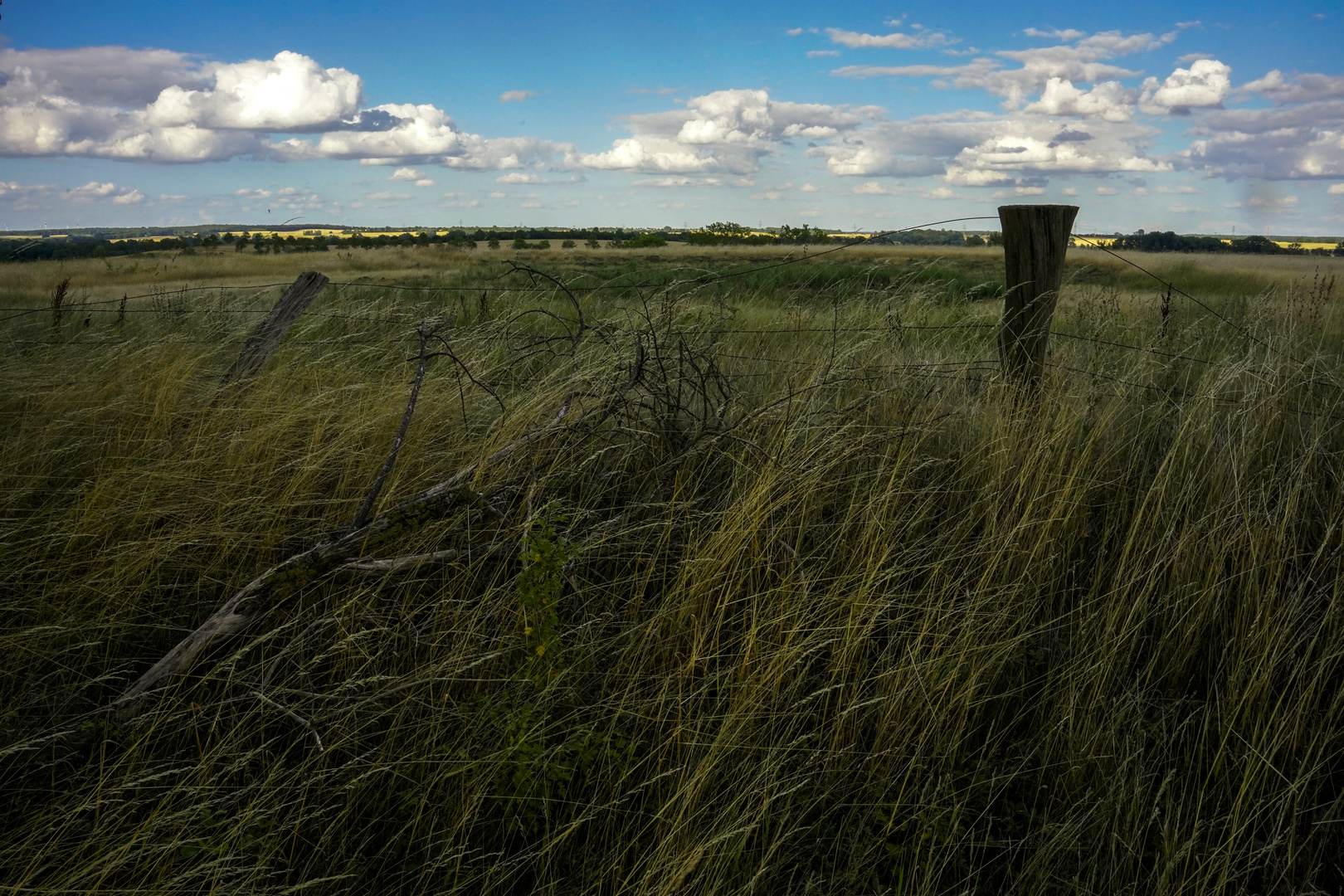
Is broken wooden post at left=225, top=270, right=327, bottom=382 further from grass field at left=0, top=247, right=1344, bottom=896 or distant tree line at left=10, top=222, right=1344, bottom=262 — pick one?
distant tree line at left=10, top=222, right=1344, bottom=262

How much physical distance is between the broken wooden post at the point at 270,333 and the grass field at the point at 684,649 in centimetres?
63

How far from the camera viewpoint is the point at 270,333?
441cm

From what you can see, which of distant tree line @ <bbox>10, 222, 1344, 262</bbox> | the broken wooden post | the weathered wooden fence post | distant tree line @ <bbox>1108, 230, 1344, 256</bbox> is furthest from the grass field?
distant tree line @ <bbox>1108, 230, 1344, 256</bbox>

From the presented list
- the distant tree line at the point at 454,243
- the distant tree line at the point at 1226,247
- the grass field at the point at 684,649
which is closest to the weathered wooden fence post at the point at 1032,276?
the grass field at the point at 684,649

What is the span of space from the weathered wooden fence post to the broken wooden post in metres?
3.73

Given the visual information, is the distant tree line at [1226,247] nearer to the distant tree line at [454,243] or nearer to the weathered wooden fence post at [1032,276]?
the distant tree line at [454,243]

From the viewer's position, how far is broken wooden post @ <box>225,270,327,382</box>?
14.3 feet

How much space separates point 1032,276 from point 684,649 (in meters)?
2.62

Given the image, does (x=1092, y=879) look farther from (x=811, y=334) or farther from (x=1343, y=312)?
(x=1343, y=312)

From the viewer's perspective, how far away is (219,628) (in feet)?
7.27

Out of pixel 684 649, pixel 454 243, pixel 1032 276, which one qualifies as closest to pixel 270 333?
pixel 684 649

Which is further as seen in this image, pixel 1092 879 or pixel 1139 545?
pixel 1139 545

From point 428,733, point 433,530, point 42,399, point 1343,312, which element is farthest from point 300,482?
point 1343,312

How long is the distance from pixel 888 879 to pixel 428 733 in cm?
120
